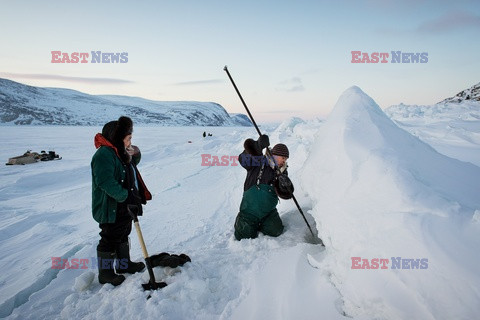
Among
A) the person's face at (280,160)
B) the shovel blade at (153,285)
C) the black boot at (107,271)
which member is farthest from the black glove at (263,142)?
the black boot at (107,271)

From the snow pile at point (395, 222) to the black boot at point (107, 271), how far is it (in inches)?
89.8

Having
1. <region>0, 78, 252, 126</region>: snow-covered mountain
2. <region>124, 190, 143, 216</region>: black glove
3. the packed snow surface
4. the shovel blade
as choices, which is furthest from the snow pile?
<region>0, 78, 252, 126</region>: snow-covered mountain

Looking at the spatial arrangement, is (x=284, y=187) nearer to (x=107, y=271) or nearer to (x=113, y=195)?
(x=113, y=195)

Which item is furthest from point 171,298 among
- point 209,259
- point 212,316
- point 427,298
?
point 427,298

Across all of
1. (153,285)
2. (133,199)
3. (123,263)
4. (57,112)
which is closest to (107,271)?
(123,263)

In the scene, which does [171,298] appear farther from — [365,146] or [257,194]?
[365,146]

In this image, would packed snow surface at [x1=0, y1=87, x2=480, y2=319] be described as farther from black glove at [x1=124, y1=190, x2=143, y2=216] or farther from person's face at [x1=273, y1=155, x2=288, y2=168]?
black glove at [x1=124, y1=190, x2=143, y2=216]

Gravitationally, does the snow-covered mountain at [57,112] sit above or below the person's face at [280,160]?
above

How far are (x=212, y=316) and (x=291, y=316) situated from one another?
0.73 metres

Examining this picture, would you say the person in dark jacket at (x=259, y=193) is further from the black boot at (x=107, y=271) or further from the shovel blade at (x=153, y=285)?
the black boot at (x=107, y=271)

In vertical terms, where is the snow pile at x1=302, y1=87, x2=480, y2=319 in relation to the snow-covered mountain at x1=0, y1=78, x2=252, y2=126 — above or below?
below

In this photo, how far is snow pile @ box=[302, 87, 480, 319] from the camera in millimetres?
1844

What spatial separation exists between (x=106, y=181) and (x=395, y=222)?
2.84 m

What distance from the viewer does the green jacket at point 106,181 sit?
8.93ft
